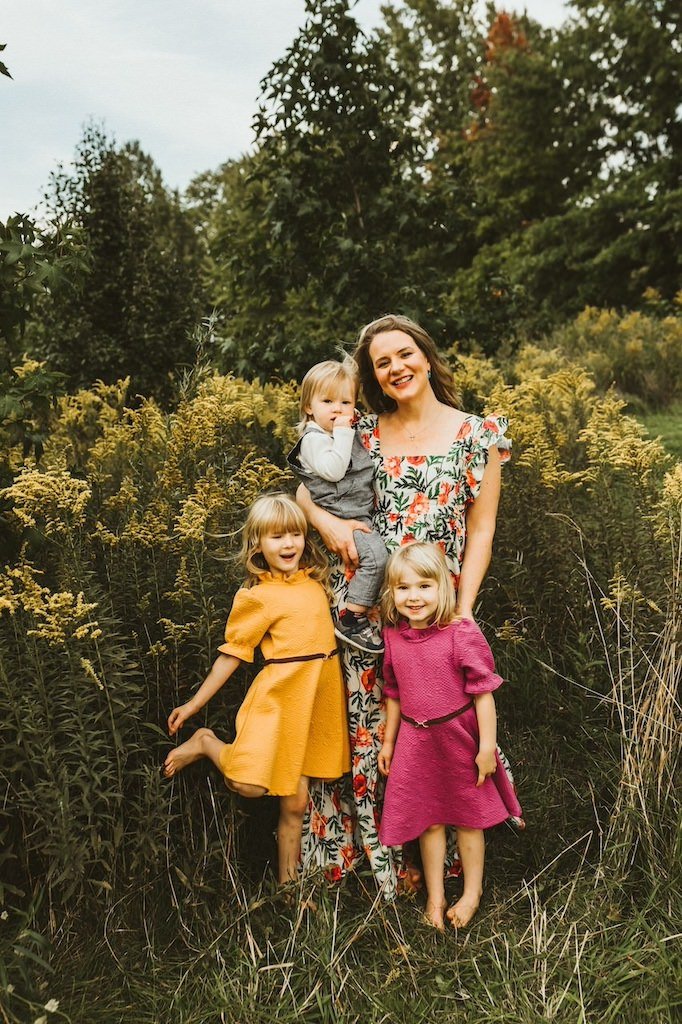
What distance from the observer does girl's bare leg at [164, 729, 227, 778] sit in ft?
9.89

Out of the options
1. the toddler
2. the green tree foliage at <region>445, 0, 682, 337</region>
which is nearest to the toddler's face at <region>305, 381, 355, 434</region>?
the toddler

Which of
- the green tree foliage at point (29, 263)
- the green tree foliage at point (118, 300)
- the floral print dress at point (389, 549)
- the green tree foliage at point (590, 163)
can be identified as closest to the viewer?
the green tree foliage at point (29, 263)

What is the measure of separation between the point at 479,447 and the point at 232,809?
154 cm

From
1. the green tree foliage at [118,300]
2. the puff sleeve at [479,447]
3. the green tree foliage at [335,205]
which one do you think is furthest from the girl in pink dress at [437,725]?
the green tree foliage at [118,300]

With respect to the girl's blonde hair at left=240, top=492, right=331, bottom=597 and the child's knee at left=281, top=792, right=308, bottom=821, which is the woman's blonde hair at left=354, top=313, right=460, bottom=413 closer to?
the girl's blonde hair at left=240, top=492, right=331, bottom=597

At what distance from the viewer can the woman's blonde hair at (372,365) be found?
10.6 feet

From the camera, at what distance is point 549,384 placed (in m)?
5.75

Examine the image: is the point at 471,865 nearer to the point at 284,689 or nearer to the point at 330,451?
the point at 284,689

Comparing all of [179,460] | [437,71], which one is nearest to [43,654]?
[179,460]

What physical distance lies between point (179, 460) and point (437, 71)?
3590cm

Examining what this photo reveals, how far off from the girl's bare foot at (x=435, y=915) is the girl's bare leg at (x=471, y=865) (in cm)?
3

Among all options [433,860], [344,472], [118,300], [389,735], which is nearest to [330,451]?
[344,472]

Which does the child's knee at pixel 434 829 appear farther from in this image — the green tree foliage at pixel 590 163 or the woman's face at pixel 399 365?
the green tree foliage at pixel 590 163

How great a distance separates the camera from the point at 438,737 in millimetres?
2994
